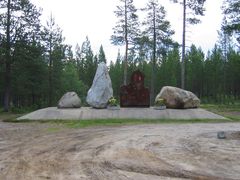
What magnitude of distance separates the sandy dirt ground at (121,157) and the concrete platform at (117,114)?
10.8 metres

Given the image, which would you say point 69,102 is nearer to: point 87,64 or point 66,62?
point 66,62

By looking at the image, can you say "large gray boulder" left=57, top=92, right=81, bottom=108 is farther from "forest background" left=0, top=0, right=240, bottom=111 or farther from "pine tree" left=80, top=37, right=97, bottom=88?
"pine tree" left=80, top=37, right=97, bottom=88

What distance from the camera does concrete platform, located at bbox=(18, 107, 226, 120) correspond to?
87.3 ft

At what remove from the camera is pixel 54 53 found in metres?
44.2

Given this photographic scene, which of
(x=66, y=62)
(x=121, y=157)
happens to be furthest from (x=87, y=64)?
(x=121, y=157)

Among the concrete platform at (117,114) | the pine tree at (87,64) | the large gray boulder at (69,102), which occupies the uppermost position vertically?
the pine tree at (87,64)

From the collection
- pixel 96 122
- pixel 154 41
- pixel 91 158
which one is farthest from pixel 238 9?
pixel 91 158

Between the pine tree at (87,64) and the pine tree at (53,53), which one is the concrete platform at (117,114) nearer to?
the pine tree at (53,53)

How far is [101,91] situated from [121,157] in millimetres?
18893

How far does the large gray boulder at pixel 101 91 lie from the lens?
29.3 metres

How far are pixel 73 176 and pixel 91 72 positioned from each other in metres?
65.3

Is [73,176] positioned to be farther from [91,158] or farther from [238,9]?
[238,9]

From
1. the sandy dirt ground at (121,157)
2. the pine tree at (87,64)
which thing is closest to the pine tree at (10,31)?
the sandy dirt ground at (121,157)

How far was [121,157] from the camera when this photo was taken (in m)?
10.8
